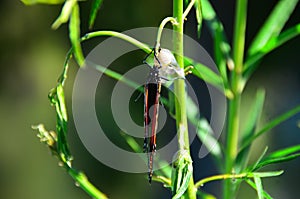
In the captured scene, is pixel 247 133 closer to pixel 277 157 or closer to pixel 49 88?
pixel 277 157

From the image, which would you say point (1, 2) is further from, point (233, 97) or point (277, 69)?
point (233, 97)

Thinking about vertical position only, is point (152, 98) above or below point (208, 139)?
above

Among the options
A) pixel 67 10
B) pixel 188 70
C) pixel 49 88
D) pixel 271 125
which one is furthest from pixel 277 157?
pixel 49 88

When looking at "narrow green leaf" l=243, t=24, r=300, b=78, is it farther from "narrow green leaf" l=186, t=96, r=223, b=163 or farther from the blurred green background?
the blurred green background

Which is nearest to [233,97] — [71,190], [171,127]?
[171,127]

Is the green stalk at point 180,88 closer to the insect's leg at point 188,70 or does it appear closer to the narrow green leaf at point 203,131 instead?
the insect's leg at point 188,70

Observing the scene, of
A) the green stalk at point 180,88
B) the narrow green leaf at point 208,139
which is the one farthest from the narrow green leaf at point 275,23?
the green stalk at point 180,88

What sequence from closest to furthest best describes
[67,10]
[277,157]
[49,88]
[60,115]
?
1. [67,10]
2. [60,115]
3. [277,157]
4. [49,88]
